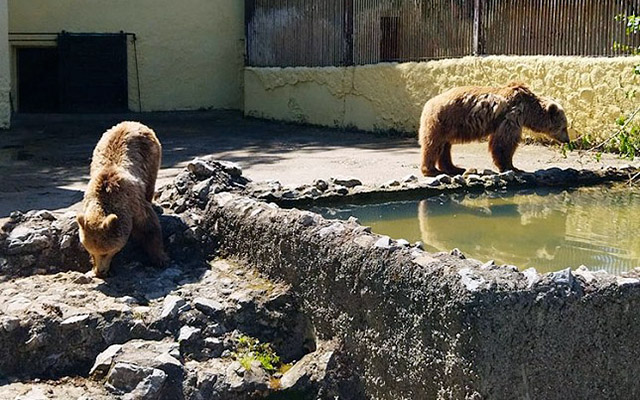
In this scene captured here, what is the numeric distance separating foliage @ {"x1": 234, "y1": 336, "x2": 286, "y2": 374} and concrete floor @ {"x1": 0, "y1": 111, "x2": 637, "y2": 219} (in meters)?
3.15

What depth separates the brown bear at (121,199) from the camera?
20.2ft

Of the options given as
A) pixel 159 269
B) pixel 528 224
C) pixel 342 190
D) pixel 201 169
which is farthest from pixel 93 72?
pixel 528 224

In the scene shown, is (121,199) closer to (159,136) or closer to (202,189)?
(202,189)

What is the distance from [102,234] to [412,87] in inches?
374

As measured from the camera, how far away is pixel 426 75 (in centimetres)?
1449

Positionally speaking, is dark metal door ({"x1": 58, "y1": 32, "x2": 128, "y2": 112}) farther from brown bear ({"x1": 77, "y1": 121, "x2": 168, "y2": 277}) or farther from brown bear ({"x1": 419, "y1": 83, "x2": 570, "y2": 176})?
brown bear ({"x1": 77, "y1": 121, "x2": 168, "y2": 277})

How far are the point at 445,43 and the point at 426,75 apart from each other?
0.60 metres

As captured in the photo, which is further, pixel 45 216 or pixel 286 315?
pixel 45 216

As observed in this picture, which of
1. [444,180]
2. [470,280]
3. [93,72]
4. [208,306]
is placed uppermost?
[93,72]

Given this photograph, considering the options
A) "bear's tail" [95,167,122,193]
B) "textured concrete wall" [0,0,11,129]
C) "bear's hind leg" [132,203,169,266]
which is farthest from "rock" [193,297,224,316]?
"textured concrete wall" [0,0,11,129]

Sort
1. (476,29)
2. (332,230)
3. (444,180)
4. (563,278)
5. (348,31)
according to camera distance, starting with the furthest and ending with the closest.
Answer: (348,31) → (476,29) → (444,180) → (332,230) → (563,278)

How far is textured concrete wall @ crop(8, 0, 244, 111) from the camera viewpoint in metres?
19.7

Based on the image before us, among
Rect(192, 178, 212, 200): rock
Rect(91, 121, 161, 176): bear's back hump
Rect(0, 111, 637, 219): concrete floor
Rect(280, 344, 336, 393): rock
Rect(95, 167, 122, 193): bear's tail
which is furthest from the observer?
Rect(0, 111, 637, 219): concrete floor

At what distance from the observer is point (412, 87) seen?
1485 cm
